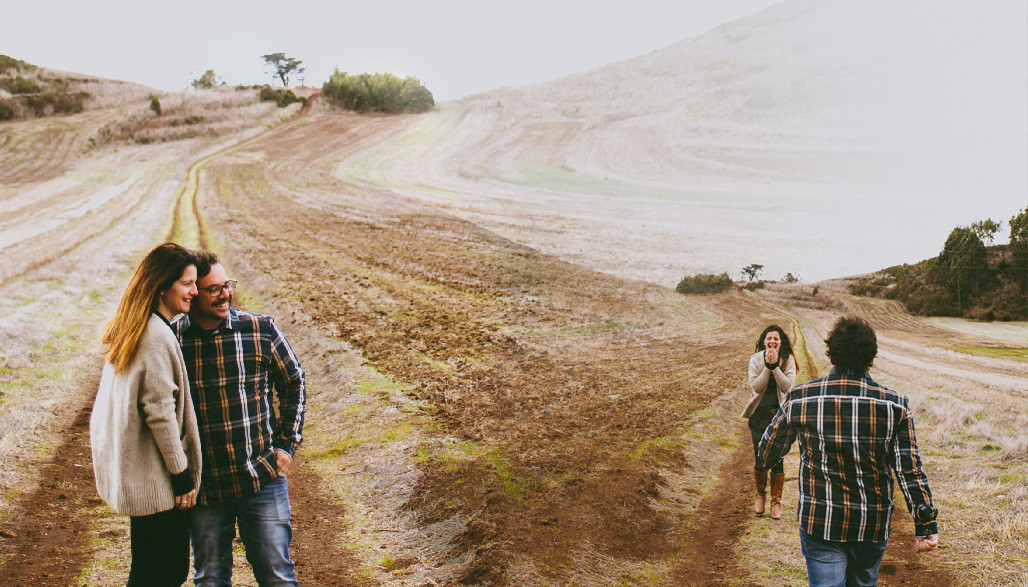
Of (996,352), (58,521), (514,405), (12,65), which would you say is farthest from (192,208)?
(12,65)

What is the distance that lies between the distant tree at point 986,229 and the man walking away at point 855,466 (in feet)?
41.0

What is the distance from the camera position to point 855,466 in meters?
3.28

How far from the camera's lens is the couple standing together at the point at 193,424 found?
2891 millimetres

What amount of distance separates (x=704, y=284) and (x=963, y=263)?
5.71 metres

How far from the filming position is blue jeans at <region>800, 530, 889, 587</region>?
3.30m

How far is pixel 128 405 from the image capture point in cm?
286

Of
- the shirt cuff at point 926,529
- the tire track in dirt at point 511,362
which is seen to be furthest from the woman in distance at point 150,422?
the shirt cuff at point 926,529

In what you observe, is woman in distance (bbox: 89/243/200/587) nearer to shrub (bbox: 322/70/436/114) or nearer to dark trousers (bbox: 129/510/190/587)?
dark trousers (bbox: 129/510/190/587)

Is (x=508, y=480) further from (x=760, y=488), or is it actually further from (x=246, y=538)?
(x=246, y=538)

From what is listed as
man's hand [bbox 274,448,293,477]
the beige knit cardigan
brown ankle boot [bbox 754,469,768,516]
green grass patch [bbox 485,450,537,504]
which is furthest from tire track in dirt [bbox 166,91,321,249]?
the beige knit cardigan

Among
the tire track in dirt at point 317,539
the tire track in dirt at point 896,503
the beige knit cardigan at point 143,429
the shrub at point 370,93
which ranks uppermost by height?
the shrub at point 370,93

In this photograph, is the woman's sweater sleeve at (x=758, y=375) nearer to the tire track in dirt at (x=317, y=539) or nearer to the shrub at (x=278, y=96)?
the tire track in dirt at (x=317, y=539)

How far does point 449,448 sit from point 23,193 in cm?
2631

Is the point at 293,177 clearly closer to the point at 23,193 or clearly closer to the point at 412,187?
the point at 412,187
